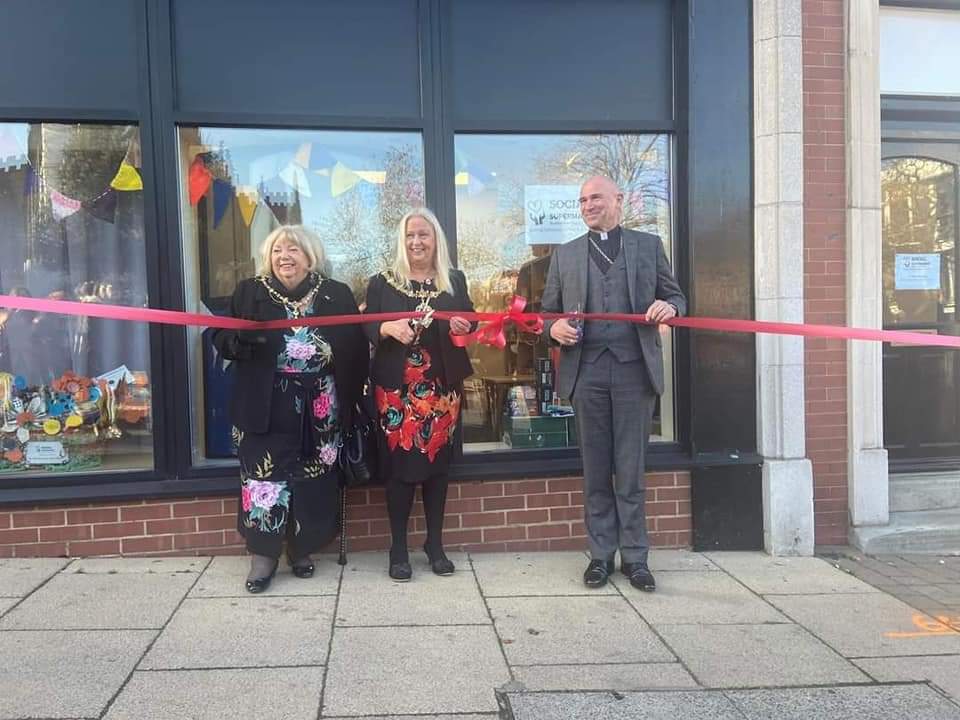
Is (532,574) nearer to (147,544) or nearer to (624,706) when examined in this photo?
(624,706)

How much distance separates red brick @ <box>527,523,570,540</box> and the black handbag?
1.10 metres

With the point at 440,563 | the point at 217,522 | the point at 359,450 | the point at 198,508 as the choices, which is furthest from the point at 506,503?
the point at 198,508

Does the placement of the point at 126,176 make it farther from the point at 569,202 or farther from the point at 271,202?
the point at 569,202

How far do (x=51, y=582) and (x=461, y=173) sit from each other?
3.30 metres

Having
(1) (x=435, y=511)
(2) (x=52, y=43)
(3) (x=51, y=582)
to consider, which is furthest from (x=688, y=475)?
(2) (x=52, y=43)

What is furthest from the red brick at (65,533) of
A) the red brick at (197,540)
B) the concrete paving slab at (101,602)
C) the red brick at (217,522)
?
the red brick at (217,522)

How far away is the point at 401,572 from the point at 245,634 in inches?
35.5

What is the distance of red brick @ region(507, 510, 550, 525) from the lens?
15.0ft

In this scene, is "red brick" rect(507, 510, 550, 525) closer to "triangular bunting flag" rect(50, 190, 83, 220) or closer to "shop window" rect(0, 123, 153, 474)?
"shop window" rect(0, 123, 153, 474)

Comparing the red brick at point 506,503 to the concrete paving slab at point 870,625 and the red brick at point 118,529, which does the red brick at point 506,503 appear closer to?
the concrete paving slab at point 870,625

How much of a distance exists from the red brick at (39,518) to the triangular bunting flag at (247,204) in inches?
78.4

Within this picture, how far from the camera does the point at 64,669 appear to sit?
301 cm

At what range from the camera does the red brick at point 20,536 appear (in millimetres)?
4188

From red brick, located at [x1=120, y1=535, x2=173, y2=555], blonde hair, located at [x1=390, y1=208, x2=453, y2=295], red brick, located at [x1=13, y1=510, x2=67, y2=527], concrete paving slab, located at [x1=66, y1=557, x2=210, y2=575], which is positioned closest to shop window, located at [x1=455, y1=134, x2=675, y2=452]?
blonde hair, located at [x1=390, y1=208, x2=453, y2=295]
